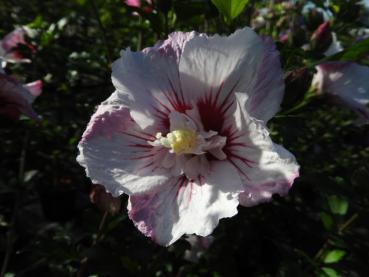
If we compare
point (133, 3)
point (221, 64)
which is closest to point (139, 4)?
point (133, 3)

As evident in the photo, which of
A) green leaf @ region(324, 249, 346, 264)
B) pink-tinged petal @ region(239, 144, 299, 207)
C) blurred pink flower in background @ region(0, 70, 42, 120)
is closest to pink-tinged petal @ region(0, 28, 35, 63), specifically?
blurred pink flower in background @ region(0, 70, 42, 120)

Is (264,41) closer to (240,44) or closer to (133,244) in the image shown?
(240,44)

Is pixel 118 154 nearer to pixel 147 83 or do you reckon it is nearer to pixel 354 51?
pixel 147 83

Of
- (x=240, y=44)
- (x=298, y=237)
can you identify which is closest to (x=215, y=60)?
(x=240, y=44)

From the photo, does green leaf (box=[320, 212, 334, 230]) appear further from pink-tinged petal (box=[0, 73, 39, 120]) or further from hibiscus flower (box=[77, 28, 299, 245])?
pink-tinged petal (box=[0, 73, 39, 120])

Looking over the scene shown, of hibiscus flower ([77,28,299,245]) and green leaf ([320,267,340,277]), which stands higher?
hibiscus flower ([77,28,299,245])

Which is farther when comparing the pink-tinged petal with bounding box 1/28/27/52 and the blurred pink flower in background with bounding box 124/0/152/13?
the pink-tinged petal with bounding box 1/28/27/52
